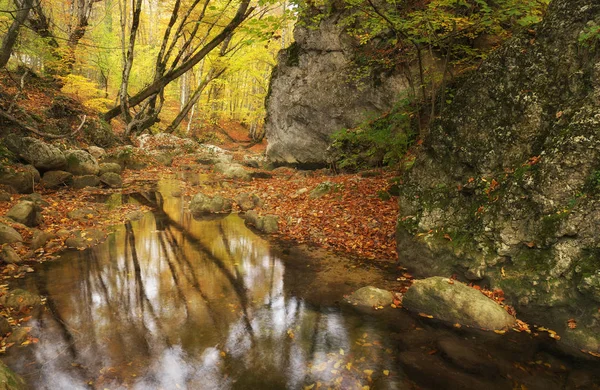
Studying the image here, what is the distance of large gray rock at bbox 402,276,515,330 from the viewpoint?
5.36m

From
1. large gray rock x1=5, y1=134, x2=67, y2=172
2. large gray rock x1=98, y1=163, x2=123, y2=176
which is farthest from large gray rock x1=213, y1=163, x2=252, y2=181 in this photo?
large gray rock x1=5, y1=134, x2=67, y2=172

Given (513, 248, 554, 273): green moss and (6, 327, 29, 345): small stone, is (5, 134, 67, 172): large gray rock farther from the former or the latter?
(513, 248, 554, 273): green moss

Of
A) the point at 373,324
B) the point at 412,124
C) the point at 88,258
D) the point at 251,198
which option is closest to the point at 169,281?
the point at 88,258

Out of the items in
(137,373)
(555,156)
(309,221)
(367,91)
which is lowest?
(137,373)

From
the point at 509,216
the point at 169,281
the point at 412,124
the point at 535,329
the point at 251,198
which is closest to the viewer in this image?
the point at 535,329

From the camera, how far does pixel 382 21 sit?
786 centimetres

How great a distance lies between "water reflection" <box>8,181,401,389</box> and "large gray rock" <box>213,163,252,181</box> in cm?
928

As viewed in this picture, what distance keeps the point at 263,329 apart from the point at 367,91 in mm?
12148

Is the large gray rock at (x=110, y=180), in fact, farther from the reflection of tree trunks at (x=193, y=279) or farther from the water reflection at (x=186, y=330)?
the water reflection at (x=186, y=330)

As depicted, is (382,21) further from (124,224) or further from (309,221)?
(124,224)

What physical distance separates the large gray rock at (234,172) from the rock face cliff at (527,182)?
35.4 ft

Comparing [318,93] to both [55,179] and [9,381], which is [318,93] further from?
[9,381]

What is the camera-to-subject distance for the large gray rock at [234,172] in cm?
1741

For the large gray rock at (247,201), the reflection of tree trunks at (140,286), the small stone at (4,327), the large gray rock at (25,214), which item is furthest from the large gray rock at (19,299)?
the large gray rock at (247,201)
